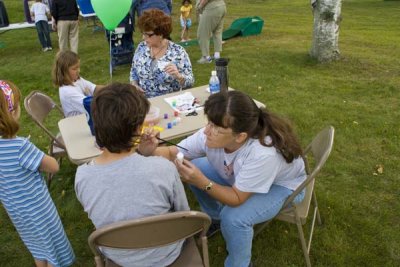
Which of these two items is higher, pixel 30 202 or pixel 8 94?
pixel 8 94

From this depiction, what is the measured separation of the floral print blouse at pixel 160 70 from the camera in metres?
3.41

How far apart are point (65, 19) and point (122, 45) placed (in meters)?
1.55

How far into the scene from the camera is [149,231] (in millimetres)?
1390

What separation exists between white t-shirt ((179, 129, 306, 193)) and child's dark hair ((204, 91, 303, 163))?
4cm

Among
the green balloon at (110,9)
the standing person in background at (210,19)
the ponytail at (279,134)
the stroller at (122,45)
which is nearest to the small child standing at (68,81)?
the green balloon at (110,9)

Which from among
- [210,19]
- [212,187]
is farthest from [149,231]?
[210,19]

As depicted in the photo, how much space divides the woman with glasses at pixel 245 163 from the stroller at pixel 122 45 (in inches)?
197

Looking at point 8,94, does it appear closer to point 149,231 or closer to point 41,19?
point 149,231

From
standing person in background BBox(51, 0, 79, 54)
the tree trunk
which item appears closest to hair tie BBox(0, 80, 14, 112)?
the tree trunk

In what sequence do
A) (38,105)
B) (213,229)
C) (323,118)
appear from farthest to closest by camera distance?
(323,118)
(38,105)
(213,229)

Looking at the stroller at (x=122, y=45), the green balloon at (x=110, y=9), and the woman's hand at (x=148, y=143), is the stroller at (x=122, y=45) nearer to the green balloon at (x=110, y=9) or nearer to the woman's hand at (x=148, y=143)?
the green balloon at (x=110, y=9)

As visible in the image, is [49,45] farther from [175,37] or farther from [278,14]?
[278,14]

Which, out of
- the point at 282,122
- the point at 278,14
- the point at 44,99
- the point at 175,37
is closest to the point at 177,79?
the point at 44,99

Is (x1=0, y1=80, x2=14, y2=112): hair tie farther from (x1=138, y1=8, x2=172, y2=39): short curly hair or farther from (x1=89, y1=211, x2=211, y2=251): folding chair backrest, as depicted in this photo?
(x1=138, y1=8, x2=172, y2=39): short curly hair
